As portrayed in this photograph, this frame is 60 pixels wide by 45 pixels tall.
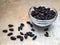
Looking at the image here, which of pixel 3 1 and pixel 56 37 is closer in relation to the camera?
pixel 56 37

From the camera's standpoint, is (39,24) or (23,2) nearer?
(39,24)

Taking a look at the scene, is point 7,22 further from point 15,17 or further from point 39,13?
point 39,13

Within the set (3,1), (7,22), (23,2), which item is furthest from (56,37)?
(3,1)

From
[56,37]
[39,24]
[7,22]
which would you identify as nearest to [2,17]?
[7,22]

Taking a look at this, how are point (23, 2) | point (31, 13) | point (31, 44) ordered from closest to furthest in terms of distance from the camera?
point (31, 44) → point (31, 13) → point (23, 2)

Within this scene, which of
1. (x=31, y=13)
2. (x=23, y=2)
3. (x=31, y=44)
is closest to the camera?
(x=31, y=44)

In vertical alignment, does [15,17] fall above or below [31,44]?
above

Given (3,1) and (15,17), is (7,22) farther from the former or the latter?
(3,1)
